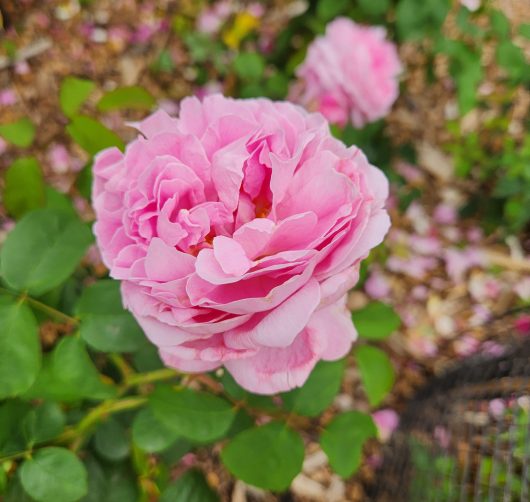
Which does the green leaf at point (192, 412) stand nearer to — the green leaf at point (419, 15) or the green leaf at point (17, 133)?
the green leaf at point (17, 133)

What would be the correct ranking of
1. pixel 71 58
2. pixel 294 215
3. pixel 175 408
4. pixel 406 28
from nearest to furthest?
1. pixel 294 215
2. pixel 175 408
3. pixel 406 28
4. pixel 71 58

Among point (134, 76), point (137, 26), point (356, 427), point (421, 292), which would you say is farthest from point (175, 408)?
point (137, 26)

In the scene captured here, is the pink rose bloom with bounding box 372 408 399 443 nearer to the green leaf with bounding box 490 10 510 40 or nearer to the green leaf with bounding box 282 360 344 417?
the green leaf with bounding box 282 360 344 417

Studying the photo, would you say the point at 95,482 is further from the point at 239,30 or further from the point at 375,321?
the point at 239,30

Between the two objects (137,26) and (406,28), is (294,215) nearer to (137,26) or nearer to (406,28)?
(406,28)

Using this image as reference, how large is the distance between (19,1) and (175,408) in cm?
170

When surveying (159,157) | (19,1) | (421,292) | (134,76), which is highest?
(159,157)

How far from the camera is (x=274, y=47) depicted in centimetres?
168

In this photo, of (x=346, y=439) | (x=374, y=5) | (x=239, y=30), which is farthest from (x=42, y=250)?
(x=239, y=30)

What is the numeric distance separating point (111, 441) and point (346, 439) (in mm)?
316

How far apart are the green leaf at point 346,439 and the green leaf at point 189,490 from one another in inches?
6.5

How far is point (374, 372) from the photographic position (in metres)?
0.75

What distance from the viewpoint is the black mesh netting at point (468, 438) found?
33.4 inches

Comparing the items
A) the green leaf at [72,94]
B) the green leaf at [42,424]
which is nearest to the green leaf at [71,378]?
the green leaf at [42,424]
